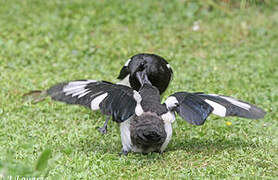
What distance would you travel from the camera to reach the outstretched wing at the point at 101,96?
4508mm

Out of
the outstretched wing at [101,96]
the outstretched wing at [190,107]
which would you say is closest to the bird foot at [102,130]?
the outstretched wing at [101,96]

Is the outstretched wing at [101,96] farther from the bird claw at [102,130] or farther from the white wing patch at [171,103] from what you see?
the bird claw at [102,130]

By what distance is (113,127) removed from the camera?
5953mm

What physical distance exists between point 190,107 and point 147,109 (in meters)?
0.44

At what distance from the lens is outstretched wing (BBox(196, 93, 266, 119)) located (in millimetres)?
4723

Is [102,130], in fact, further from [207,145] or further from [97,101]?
[207,145]

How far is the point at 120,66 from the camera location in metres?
7.93

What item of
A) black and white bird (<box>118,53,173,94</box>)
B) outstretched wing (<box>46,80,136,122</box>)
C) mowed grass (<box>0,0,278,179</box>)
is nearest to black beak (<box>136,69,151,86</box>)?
black and white bird (<box>118,53,173,94</box>)

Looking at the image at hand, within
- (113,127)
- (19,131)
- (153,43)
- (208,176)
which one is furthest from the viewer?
(153,43)

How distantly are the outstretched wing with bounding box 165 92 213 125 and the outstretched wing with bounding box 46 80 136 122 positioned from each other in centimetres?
43

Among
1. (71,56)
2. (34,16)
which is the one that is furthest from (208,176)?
(34,16)

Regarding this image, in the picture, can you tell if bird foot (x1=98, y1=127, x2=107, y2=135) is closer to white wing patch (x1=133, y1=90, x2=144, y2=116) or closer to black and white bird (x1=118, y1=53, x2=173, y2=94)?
black and white bird (x1=118, y1=53, x2=173, y2=94)

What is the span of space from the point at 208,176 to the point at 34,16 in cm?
628

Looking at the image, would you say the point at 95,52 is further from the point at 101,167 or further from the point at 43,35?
the point at 101,167
